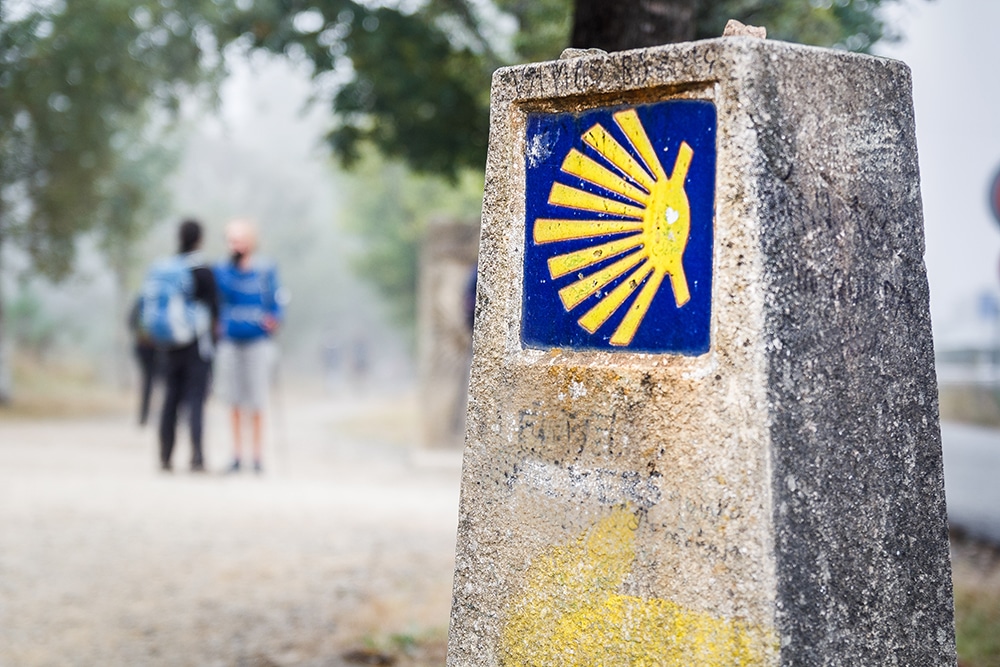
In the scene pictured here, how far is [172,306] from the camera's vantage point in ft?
27.0

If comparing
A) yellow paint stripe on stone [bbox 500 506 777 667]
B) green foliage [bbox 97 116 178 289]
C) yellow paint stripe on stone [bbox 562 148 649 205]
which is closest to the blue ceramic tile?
yellow paint stripe on stone [bbox 562 148 649 205]

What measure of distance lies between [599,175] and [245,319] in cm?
625

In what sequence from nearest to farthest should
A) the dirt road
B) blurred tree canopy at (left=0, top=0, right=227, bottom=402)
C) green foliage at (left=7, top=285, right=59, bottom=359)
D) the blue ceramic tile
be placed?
the blue ceramic tile < the dirt road < blurred tree canopy at (left=0, top=0, right=227, bottom=402) < green foliage at (left=7, top=285, right=59, bottom=359)

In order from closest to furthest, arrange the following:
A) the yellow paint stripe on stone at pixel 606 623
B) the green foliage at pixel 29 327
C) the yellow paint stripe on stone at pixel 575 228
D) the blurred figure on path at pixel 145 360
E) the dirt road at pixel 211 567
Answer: the yellow paint stripe on stone at pixel 606 623 → the yellow paint stripe on stone at pixel 575 228 → the dirt road at pixel 211 567 → the blurred figure on path at pixel 145 360 → the green foliage at pixel 29 327

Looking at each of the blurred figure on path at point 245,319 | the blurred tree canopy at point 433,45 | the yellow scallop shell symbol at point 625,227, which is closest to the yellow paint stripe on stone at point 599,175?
the yellow scallop shell symbol at point 625,227

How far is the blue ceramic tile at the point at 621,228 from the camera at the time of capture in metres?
2.49

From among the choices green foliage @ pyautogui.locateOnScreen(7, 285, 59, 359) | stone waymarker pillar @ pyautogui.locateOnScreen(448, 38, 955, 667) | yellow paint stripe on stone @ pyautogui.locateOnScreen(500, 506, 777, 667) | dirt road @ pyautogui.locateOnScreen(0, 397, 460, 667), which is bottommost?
dirt road @ pyautogui.locateOnScreen(0, 397, 460, 667)

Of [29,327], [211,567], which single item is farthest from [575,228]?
[29,327]

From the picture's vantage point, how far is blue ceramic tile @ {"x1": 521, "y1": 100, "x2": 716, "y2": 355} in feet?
8.16

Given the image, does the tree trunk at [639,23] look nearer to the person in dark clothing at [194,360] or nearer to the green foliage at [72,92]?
the person in dark clothing at [194,360]

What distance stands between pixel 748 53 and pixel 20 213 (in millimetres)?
18510

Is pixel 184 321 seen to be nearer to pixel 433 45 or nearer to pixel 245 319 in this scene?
pixel 245 319

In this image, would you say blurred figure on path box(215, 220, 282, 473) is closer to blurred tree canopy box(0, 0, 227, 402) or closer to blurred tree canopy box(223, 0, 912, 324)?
blurred tree canopy box(223, 0, 912, 324)

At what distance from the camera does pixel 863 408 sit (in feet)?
8.20
